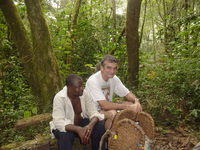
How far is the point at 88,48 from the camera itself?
28.0ft

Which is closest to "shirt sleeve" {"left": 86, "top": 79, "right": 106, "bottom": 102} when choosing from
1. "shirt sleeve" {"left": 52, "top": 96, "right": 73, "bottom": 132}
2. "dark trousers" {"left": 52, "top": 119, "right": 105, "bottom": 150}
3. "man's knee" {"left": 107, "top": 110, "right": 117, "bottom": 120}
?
"man's knee" {"left": 107, "top": 110, "right": 117, "bottom": 120}

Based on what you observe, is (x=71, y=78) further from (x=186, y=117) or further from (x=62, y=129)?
(x=186, y=117)

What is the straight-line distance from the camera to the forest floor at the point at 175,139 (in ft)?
12.2

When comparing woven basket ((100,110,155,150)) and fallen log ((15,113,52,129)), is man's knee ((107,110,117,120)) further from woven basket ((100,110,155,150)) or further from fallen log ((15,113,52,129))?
fallen log ((15,113,52,129))

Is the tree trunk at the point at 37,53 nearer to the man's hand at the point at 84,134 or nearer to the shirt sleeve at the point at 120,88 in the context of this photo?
the shirt sleeve at the point at 120,88

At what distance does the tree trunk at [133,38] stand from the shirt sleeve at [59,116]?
10.5 feet

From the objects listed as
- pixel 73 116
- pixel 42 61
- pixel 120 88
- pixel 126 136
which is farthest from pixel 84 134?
pixel 42 61

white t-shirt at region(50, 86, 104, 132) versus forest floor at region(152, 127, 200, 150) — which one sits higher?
white t-shirt at region(50, 86, 104, 132)

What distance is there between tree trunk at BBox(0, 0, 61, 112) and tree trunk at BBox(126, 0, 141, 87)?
2159 mm

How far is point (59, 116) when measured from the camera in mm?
2877

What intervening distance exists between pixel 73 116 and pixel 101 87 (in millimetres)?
851

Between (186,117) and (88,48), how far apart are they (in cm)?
524

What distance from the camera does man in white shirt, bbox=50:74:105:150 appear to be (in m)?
2.79

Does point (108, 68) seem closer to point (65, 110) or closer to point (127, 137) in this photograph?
point (65, 110)
